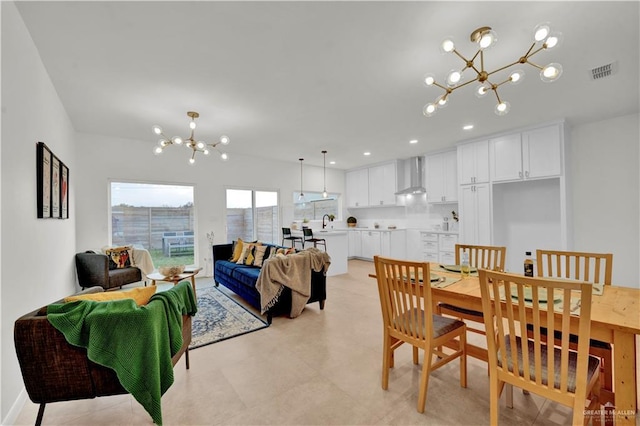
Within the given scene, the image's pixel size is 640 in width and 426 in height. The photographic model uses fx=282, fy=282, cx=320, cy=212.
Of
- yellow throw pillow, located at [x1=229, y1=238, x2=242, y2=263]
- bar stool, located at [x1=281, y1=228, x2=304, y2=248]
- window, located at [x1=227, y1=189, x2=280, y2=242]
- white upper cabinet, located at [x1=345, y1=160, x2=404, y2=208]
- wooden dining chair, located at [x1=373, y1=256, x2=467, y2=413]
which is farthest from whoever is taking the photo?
white upper cabinet, located at [x1=345, y1=160, x2=404, y2=208]

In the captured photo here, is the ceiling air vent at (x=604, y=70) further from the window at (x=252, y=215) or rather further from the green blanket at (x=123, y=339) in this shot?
the window at (x=252, y=215)

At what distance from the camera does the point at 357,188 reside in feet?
27.4

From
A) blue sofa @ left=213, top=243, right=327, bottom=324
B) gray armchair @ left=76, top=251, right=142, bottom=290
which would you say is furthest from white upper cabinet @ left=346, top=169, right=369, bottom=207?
gray armchair @ left=76, top=251, right=142, bottom=290

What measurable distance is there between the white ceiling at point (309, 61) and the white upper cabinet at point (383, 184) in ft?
9.20

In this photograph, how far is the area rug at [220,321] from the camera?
298 centimetres

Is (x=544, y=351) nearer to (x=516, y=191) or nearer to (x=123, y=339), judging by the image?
(x=123, y=339)

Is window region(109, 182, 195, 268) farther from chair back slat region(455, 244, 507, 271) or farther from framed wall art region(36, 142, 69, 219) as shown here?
chair back slat region(455, 244, 507, 271)

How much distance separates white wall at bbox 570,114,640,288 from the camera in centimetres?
412

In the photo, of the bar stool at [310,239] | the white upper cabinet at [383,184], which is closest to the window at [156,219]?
the bar stool at [310,239]

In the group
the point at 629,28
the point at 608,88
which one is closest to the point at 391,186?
the point at 608,88

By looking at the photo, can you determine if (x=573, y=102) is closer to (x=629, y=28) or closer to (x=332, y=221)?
(x=629, y=28)

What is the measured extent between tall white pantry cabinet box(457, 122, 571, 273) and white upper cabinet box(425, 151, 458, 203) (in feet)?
1.85

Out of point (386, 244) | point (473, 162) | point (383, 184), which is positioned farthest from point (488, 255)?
point (383, 184)

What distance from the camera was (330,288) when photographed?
16.1ft
